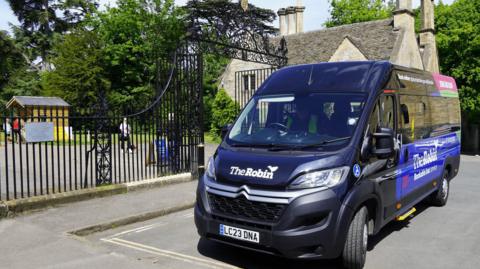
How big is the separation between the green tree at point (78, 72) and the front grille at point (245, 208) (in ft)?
113

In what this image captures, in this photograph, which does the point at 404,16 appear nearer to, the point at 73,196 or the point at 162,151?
the point at 162,151

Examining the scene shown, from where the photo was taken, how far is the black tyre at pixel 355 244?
4586 mm

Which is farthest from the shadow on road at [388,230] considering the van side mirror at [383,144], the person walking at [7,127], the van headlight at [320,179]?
the person walking at [7,127]

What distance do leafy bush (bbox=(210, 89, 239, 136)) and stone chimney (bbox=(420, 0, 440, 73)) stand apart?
1384cm

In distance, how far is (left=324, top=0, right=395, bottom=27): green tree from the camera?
41.3 metres

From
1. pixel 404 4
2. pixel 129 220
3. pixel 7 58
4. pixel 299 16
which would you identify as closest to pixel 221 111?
pixel 299 16

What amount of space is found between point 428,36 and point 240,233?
2777cm

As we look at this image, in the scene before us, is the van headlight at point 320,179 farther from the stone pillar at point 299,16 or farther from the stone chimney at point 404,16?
the stone pillar at point 299,16

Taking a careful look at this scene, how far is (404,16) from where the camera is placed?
26.0 m

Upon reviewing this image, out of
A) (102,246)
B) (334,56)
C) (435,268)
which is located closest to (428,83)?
(435,268)

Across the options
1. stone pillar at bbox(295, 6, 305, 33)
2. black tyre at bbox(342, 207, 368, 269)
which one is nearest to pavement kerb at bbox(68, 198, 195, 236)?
black tyre at bbox(342, 207, 368, 269)

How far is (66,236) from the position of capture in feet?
20.0

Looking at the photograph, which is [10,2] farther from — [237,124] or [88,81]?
[237,124]

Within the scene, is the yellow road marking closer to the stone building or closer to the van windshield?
the van windshield
